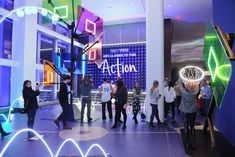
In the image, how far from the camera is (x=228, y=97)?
532 cm

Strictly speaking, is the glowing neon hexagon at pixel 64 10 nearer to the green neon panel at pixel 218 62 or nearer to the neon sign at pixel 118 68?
the green neon panel at pixel 218 62

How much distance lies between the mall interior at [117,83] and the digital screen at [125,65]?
2.7 inches

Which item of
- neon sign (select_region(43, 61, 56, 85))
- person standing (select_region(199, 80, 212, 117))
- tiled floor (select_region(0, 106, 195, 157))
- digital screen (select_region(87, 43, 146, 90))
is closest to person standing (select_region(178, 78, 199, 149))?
tiled floor (select_region(0, 106, 195, 157))

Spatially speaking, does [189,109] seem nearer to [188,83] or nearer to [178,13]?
[188,83]

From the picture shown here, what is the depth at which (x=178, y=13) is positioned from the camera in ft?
39.7

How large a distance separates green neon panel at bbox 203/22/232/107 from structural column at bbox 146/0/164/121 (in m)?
3.65

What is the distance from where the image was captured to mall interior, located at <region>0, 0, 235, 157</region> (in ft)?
14.3

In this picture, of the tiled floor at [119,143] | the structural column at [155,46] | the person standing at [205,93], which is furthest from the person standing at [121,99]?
the person standing at [205,93]

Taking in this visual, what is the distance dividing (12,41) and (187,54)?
20056 mm

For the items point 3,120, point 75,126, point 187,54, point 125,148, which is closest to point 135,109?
point 75,126

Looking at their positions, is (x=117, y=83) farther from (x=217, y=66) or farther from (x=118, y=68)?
(x=118, y=68)

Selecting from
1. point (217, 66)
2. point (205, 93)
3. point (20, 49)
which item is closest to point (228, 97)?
point (205, 93)

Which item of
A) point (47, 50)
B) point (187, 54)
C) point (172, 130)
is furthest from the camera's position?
point (187, 54)

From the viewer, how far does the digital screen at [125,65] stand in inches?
572
